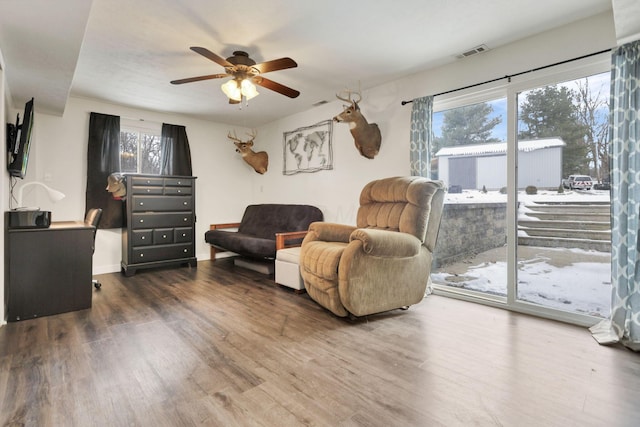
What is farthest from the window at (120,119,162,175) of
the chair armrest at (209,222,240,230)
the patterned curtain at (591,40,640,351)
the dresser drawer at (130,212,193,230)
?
the patterned curtain at (591,40,640,351)

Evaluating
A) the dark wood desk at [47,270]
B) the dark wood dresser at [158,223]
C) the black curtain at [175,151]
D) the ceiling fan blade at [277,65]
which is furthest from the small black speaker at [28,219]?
the ceiling fan blade at [277,65]

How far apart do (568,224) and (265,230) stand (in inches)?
148

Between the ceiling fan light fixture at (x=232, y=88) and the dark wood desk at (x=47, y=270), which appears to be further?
the ceiling fan light fixture at (x=232, y=88)

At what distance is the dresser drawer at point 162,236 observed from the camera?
433 centimetres

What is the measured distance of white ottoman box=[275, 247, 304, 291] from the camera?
3369 mm

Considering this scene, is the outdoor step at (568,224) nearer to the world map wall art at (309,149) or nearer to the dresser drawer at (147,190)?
the world map wall art at (309,149)

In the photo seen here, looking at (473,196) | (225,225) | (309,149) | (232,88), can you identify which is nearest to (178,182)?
(225,225)

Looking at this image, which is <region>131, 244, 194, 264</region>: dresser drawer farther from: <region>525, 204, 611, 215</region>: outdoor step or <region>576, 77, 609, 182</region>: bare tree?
<region>576, 77, 609, 182</region>: bare tree

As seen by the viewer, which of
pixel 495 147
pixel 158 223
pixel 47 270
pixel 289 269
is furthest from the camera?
pixel 158 223

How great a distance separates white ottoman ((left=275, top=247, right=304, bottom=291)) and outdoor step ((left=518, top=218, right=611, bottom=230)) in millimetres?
2175

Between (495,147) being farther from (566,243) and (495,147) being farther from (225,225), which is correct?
(225,225)

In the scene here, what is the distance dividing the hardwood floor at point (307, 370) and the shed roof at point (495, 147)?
1463 mm

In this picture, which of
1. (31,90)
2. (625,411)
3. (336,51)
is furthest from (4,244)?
(625,411)

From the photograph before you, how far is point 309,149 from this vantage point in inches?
187
